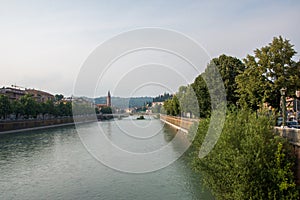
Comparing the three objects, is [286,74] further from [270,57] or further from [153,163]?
[153,163]

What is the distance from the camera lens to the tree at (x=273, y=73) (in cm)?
2125

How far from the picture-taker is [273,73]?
21.8m

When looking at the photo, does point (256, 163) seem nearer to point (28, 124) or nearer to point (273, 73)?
point (273, 73)

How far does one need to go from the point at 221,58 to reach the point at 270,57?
37.6 ft

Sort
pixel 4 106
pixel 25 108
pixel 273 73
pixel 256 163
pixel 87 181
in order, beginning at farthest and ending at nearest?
pixel 25 108 < pixel 4 106 < pixel 273 73 < pixel 87 181 < pixel 256 163

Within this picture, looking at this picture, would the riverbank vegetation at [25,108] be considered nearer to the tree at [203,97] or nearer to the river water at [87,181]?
the river water at [87,181]

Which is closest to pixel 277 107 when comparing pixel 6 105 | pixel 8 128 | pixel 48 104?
pixel 8 128

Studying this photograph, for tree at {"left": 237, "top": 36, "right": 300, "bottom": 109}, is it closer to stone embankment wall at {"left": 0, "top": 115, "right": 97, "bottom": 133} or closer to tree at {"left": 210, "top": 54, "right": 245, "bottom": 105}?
tree at {"left": 210, "top": 54, "right": 245, "bottom": 105}

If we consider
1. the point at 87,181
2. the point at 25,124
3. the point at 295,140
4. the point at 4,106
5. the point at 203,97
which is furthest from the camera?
the point at 25,124

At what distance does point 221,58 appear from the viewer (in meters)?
33.2

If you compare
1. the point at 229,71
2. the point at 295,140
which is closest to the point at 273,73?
the point at 229,71

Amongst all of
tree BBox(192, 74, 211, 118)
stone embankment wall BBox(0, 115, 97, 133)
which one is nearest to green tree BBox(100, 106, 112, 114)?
stone embankment wall BBox(0, 115, 97, 133)

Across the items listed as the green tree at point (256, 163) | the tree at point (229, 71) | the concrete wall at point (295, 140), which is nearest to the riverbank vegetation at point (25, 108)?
the tree at point (229, 71)

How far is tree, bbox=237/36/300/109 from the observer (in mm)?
21250
